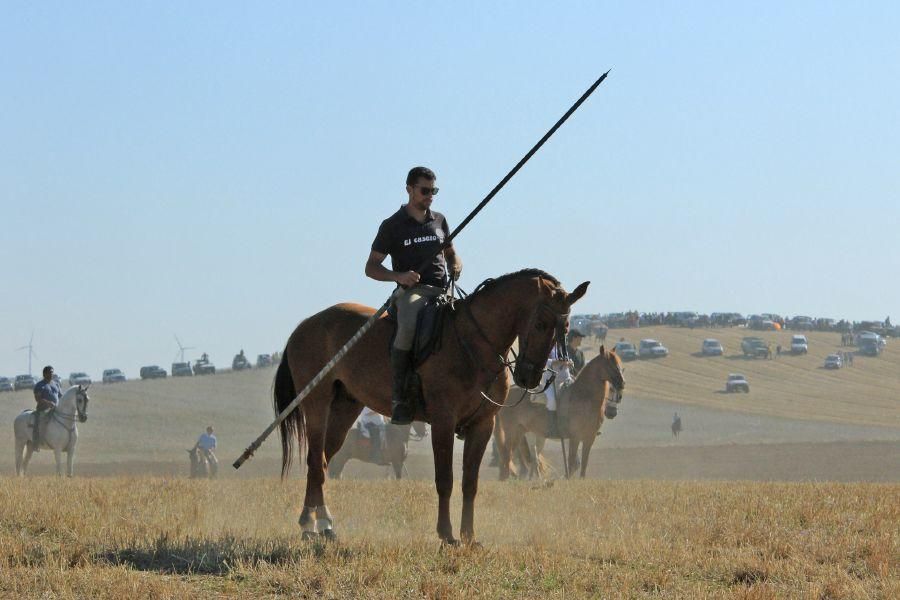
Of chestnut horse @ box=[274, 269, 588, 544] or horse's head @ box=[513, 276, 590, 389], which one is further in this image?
chestnut horse @ box=[274, 269, 588, 544]

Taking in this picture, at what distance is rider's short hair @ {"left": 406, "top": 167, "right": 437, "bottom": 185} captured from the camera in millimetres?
12664

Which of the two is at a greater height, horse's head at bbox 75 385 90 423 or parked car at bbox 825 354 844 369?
parked car at bbox 825 354 844 369

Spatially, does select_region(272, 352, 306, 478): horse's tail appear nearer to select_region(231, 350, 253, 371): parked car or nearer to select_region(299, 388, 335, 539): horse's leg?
select_region(299, 388, 335, 539): horse's leg

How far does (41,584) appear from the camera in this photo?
9594 mm

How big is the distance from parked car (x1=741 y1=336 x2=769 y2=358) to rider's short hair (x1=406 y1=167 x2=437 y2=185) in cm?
10113

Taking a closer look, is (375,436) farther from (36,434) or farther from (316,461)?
(316,461)

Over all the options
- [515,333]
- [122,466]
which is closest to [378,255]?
[515,333]

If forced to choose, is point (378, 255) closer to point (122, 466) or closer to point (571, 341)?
point (571, 341)

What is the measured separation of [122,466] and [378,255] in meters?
35.0

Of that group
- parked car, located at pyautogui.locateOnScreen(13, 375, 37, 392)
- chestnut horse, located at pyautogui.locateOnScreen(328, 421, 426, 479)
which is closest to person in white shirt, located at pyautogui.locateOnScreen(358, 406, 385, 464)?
chestnut horse, located at pyautogui.locateOnScreen(328, 421, 426, 479)

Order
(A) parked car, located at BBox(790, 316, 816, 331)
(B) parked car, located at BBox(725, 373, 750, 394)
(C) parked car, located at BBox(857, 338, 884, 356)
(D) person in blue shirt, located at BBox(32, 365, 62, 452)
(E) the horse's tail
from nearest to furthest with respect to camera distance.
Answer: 1. (E) the horse's tail
2. (D) person in blue shirt, located at BBox(32, 365, 62, 452)
3. (B) parked car, located at BBox(725, 373, 750, 394)
4. (C) parked car, located at BBox(857, 338, 884, 356)
5. (A) parked car, located at BBox(790, 316, 816, 331)

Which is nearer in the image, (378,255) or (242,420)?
(378,255)

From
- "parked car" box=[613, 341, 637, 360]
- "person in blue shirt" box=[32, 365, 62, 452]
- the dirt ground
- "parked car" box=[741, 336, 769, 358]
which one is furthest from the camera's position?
"parked car" box=[741, 336, 769, 358]

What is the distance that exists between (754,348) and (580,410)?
284 ft
